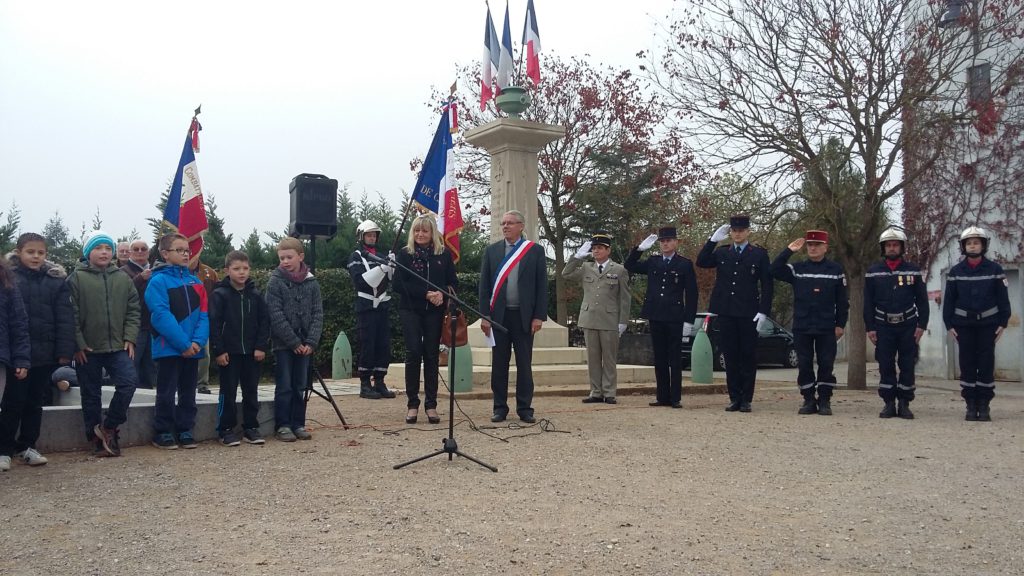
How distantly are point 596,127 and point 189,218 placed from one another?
17.0 meters

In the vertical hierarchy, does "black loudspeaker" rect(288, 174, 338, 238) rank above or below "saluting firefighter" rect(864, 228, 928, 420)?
above

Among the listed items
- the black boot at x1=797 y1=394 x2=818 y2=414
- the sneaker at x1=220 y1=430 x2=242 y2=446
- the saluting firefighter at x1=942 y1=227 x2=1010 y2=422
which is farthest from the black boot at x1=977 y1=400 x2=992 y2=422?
the sneaker at x1=220 y1=430 x2=242 y2=446

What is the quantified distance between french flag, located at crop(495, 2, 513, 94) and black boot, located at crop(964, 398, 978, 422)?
721 centimetres

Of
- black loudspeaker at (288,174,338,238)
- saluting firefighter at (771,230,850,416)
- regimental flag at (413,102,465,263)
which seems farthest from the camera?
black loudspeaker at (288,174,338,238)

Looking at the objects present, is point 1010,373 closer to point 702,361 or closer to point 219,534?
point 702,361

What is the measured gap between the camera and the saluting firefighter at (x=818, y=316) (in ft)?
29.6

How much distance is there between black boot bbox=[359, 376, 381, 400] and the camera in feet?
34.4

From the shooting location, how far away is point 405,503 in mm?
4848

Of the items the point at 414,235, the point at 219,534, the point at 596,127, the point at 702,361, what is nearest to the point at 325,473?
the point at 219,534

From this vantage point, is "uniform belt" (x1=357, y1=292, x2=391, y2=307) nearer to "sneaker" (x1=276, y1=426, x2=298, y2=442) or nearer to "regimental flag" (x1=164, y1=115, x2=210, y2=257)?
"regimental flag" (x1=164, y1=115, x2=210, y2=257)

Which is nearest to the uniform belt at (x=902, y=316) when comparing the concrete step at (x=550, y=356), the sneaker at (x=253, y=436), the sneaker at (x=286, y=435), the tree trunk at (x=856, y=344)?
the concrete step at (x=550, y=356)

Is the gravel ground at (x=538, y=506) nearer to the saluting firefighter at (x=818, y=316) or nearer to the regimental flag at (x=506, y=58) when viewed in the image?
the saluting firefighter at (x=818, y=316)

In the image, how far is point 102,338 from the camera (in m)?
6.20

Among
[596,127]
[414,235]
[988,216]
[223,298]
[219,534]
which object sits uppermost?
[596,127]
